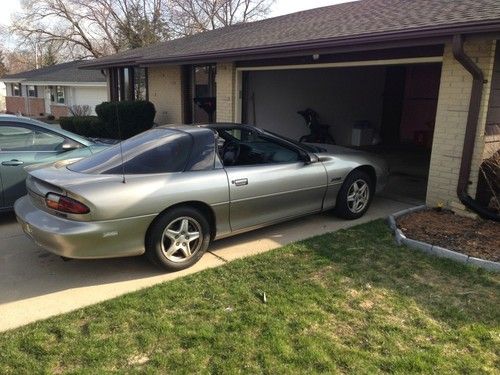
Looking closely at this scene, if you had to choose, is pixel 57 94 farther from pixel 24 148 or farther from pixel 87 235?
pixel 87 235

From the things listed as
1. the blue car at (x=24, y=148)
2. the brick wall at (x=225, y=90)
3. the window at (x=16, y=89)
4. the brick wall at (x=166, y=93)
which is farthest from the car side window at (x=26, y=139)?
the window at (x=16, y=89)

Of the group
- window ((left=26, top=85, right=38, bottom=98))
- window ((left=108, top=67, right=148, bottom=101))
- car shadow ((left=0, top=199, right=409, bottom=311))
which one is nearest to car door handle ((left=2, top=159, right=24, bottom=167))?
car shadow ((left=0, top=199, right=409, bottom=311))

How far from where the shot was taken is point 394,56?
6859mm

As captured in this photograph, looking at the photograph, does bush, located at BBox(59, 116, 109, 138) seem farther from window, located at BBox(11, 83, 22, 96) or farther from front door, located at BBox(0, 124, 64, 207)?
window, located at BBox(11, 83, 22, 96)

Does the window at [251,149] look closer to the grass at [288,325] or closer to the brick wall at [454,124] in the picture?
the grass at [288,325]

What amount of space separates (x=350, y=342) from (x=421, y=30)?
14.3 ft

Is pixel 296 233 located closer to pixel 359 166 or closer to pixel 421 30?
pixel 359 166

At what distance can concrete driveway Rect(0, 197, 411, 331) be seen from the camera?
3.88 m

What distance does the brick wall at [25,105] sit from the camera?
38.1 meters

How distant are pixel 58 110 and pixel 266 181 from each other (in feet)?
109

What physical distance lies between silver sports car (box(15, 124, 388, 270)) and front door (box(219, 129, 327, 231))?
12mm

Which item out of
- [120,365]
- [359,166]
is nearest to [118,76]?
[359,166]

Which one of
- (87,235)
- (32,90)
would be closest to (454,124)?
(87,235)

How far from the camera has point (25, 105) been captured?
4044 cm
